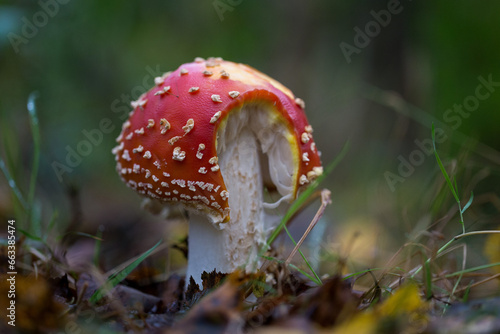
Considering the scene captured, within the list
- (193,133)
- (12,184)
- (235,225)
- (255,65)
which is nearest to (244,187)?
(235,225)

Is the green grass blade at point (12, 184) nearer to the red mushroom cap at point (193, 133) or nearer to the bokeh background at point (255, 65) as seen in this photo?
the bokeh background at point (255, 65)

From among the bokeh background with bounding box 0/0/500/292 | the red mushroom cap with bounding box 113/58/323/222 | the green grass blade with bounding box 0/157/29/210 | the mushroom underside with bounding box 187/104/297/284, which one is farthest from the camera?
the bokeh background with bounding box 0/0/500/292

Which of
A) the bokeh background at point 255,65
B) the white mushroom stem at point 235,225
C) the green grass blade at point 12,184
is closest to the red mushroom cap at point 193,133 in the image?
the white mushroom stem at point 235,225

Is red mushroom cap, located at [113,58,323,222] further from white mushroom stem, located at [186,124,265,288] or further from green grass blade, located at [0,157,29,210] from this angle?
green grass blade, located at [0,157,29,210]

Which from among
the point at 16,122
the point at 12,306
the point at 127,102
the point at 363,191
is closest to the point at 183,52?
the point at 127,102

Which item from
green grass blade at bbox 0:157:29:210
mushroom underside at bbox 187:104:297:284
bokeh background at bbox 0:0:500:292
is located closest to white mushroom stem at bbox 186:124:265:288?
mushroom underside at bbox 187:104:297:284

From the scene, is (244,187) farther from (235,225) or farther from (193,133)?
(193,133)
